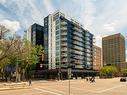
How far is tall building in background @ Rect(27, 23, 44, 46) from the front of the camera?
133 meters

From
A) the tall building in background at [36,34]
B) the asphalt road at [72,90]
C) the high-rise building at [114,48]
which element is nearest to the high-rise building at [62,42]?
the tall building in background at [36,34]

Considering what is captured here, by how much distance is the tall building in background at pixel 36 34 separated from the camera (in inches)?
5231

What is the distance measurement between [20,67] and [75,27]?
164 ft

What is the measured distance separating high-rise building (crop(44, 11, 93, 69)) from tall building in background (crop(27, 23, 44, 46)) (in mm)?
7234

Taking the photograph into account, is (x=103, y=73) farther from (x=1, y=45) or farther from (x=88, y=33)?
(x=1, y=45)

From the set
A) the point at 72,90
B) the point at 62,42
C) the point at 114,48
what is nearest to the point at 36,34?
the point at 62,42

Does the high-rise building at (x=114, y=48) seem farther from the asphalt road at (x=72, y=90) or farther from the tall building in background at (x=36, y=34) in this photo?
the asphalt road at (x=72, y=90)

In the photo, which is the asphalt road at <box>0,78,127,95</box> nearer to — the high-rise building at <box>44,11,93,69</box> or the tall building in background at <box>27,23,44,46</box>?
the high-rise building at <box>44,11,93,69</box>

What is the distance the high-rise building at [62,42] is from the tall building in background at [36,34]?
7.23 metres

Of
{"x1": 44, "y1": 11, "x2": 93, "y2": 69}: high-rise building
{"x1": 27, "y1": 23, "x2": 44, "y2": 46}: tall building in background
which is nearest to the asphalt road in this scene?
{"x1": 44, "y1": 11, "x2": 93, "y2": 69}: high-rise building

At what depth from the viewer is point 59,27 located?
118875 millimetres

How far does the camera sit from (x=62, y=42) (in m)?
119

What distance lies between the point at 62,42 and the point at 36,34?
2047 cm

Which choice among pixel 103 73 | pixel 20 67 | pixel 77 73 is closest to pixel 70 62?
pixel 77 73
